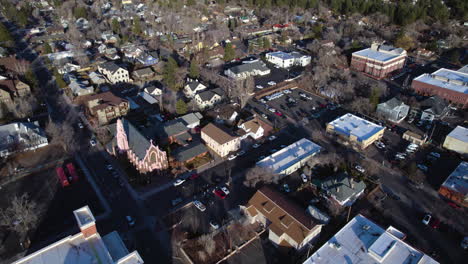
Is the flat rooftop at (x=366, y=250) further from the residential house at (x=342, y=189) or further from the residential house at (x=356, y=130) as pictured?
the residential house at (x=356, y=130)

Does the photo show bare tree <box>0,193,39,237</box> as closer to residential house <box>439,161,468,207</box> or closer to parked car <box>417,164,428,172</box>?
residential house <box>439,161,468,207</box>

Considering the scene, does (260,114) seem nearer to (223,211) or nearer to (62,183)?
(223,211)

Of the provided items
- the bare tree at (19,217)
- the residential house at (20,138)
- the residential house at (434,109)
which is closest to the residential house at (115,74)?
the residential house at (20,138)

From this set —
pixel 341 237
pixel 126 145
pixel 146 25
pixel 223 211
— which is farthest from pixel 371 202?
pixel 146 25

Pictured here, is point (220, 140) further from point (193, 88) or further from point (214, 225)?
point (193, 88)

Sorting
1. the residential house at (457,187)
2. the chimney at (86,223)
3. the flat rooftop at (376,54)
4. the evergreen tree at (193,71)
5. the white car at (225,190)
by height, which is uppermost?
the chimney at (86,223)

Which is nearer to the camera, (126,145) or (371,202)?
(371,202)
